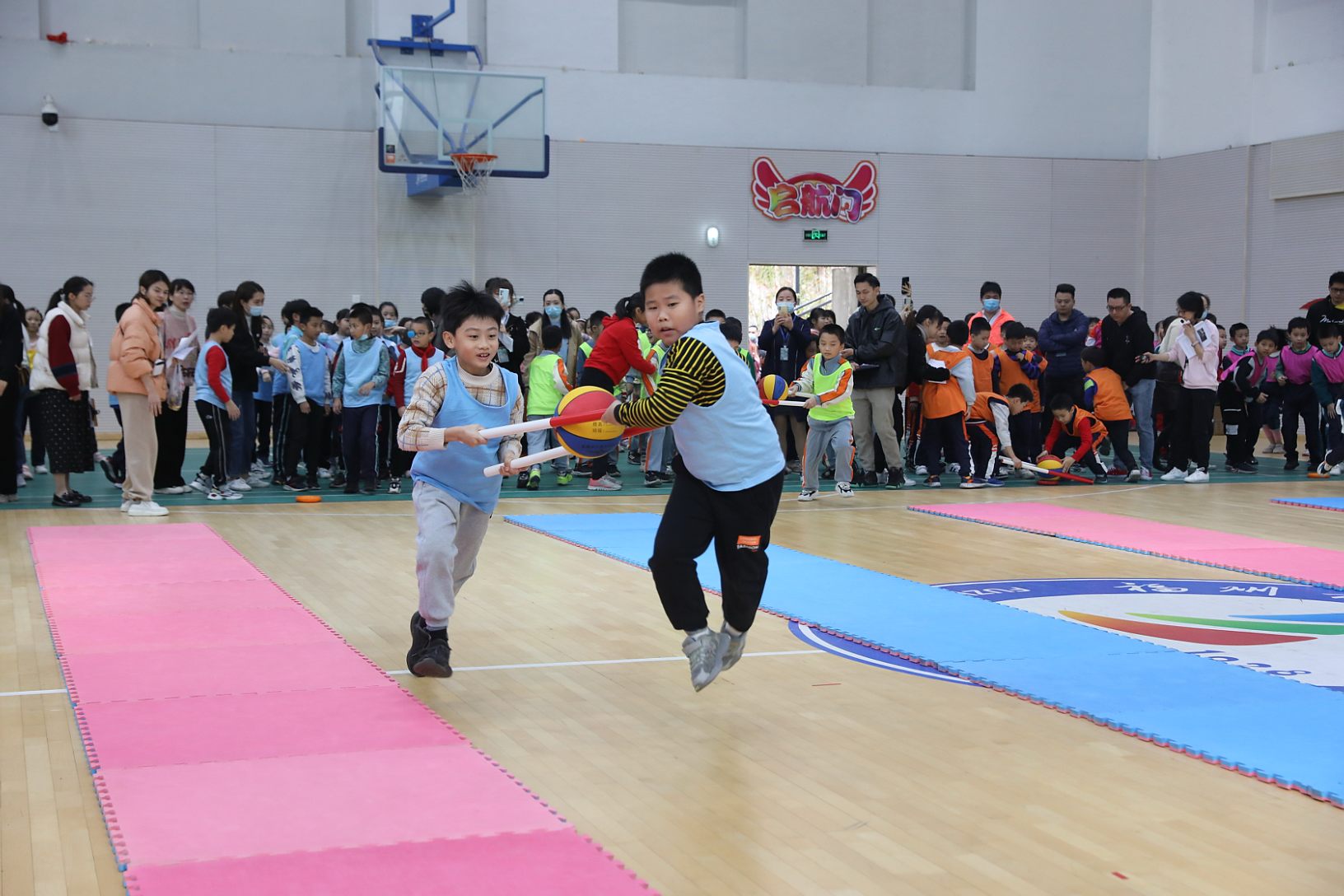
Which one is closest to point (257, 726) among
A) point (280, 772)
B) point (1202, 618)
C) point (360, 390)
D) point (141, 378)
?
point (280, 772)

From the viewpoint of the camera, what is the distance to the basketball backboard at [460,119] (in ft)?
50.0

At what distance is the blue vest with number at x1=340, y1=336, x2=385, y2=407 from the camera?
10.4 m

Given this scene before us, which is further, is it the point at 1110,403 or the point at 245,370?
the point at 1110,403

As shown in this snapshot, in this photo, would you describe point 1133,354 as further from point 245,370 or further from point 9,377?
point 9,377

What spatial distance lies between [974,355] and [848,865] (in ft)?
32.0

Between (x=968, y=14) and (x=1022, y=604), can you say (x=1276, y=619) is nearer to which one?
(x=1022, y=604)

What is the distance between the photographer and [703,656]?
168 inches

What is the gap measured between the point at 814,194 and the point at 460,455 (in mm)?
15299

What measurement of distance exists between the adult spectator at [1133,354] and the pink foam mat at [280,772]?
9.09 meters

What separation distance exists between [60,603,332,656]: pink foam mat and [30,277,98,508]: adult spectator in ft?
14.6

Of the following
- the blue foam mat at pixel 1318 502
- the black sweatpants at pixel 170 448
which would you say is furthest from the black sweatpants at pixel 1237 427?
the black sweatpants at pixel 170 448

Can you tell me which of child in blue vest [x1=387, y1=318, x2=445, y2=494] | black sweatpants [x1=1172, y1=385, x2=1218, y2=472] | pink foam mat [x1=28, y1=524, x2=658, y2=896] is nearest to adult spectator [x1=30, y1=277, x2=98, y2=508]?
child in blue vest [x1=387, y1=318, x2=445, y2=494]

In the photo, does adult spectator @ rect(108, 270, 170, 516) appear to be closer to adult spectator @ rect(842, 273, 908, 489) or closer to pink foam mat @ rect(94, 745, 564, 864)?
adult spectator @ rect(842, 273, 908, 489)

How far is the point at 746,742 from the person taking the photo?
3984 mm
